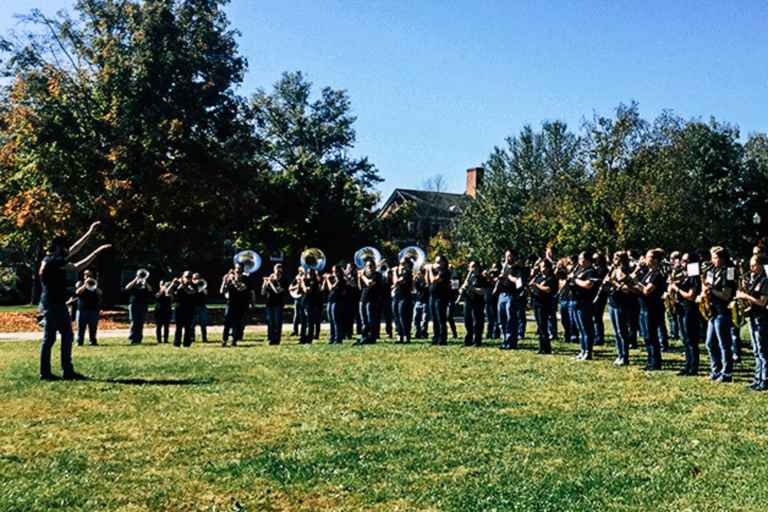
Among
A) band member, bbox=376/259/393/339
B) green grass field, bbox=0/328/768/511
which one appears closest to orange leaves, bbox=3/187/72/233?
band member, bbox=376/259/393/339

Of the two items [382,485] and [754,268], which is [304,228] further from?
[382,485]

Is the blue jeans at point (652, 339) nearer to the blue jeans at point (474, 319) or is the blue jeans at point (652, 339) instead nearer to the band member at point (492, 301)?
the band member at point (492, 301)

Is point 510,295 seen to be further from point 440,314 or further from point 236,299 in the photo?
point 236,299

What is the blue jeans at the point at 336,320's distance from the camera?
18.1 metres

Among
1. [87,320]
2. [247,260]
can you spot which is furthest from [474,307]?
[87,320]

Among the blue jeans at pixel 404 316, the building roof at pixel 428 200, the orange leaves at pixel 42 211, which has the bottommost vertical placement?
the blue jeans at pixel 404 316

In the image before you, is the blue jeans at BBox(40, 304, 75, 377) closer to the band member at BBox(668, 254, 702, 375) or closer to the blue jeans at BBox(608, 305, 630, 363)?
the blue jeans at BBox(608, 305, 630, 363)

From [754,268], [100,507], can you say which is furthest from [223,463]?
[754,268]

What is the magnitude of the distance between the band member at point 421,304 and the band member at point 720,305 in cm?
906

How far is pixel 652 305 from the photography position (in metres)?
12.5

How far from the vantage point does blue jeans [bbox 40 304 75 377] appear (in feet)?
36.9

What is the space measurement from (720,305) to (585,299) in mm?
3031

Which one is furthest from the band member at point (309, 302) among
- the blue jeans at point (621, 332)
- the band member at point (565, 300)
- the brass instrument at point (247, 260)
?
the blue jeans at point (621, 332)

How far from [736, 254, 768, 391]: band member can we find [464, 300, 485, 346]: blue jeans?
6.90 meters
